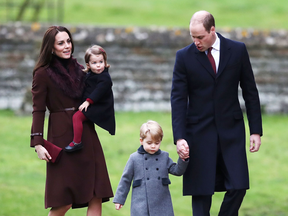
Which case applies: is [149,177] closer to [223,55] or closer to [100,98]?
[100,98]

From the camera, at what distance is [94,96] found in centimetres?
502

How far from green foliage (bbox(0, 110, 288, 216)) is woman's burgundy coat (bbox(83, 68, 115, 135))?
211cm

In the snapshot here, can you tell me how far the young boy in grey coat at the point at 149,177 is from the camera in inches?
194

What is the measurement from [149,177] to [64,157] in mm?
797

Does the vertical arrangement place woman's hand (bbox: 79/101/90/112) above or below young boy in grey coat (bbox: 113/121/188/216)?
above

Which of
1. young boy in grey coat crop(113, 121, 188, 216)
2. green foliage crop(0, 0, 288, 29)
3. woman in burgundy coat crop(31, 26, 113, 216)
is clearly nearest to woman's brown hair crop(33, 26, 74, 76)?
woman in burgundy coat crop(31, 26, 113, 216)

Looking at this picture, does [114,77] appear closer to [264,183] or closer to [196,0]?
[264,183]

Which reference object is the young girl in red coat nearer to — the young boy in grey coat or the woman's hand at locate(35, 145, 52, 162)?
the woman's hand at locate(35, 145, 52, 162)

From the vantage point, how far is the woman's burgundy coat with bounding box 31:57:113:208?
500cm

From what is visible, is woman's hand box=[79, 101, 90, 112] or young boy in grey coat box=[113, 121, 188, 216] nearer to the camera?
young boy in grey coat box=[113, 121, 188, 216]

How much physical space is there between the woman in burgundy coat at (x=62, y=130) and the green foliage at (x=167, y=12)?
1561 cm

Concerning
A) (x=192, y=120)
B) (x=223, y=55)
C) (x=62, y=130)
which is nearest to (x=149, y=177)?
(x=192, y=120)

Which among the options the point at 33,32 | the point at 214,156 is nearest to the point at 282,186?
the point at 214,156

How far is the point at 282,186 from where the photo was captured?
8.01 meters
